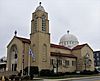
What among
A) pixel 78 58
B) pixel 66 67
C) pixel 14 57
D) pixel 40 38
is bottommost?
pixel 66 67

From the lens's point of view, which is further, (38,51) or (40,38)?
(40,38)

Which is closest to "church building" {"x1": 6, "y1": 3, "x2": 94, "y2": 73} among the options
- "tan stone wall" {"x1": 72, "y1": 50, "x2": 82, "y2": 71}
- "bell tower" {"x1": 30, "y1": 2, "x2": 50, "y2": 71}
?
"bell tower" {"x1": 30, "y1": 2, "x2": 50, "y2": 71}

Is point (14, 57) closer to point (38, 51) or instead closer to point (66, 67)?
point (38, 51)

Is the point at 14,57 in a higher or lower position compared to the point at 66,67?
higher

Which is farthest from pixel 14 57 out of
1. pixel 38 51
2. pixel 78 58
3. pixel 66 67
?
pixel 78 58

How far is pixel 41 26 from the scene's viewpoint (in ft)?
216

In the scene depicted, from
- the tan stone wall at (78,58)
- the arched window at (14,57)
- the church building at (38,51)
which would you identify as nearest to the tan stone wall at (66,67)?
the church building at (38,51)

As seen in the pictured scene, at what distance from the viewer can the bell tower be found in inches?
2488

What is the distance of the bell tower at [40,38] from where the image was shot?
207 ft

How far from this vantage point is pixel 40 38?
64.2m

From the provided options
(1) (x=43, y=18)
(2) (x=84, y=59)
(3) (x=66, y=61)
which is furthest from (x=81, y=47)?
(1) (x=43, y=18)

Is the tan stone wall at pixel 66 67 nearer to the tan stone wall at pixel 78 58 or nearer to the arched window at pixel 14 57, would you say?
the tan stone wall at pixel 78 58

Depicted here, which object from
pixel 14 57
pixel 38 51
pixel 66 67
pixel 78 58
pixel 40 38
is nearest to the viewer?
pixel 38 51

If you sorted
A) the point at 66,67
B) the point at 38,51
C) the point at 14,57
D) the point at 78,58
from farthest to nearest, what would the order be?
the point at 78,58 < the point at 66,67 < the point at 14,57 < the point at 38,51
